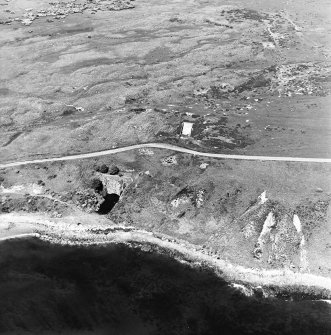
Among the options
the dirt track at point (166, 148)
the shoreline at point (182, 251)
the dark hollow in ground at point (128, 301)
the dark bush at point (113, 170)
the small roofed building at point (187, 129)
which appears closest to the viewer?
the dark hollow in ground at point (128, 301)

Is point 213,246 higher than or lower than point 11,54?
lower

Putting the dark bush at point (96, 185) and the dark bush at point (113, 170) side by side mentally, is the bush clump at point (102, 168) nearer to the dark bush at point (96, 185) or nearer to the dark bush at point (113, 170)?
the dark bush at point (113, 170)

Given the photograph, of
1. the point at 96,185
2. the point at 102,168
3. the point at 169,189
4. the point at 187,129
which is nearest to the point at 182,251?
the point at 169,189

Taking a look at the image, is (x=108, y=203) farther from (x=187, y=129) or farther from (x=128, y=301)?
(x=187, y=129)

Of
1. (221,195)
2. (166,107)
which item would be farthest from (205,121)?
(221,195)

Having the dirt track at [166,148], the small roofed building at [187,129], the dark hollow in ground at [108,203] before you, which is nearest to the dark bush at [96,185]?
the dark hollow in ground at [108,203]

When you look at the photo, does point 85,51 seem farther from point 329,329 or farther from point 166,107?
point 329,329

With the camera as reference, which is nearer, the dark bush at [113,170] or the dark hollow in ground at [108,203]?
the dark hollow in ground at [108,203]
